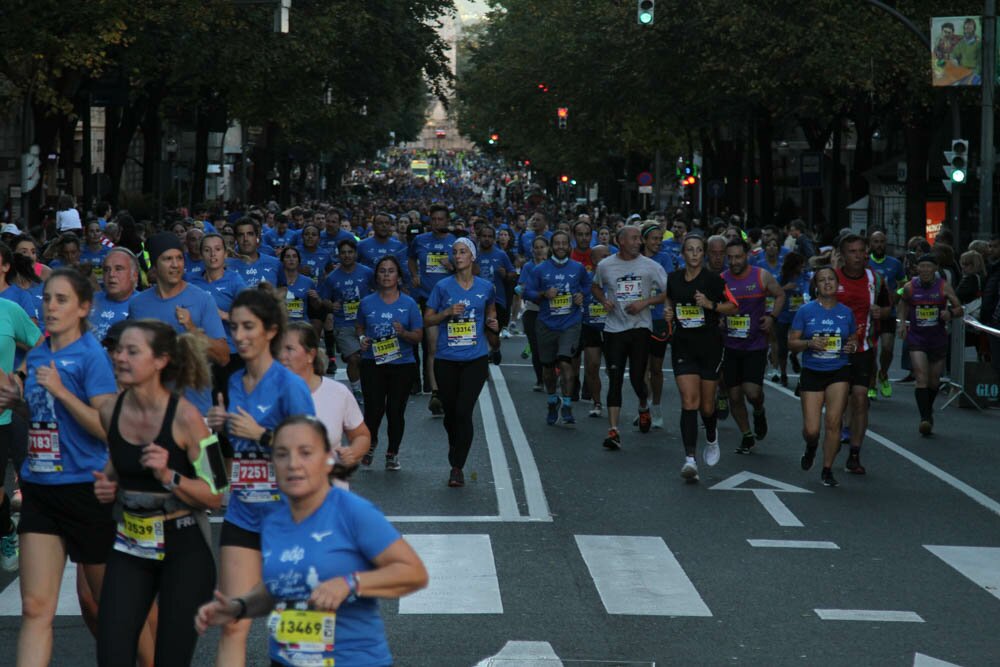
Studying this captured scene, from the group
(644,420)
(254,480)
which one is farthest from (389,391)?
(254,480)

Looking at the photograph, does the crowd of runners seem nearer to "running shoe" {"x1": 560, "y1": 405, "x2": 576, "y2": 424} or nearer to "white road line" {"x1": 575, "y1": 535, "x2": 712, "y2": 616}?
"running shoe" {"x1": 560, "y1": 405, "x2": 576, "y2": 424}

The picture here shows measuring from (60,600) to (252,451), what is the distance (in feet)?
10.8

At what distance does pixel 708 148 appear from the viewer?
6209 cm

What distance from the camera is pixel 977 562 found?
1103 cm

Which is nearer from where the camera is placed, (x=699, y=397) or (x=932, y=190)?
(x=699, y=397)

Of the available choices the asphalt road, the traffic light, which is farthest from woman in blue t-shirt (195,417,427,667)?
the traffic light

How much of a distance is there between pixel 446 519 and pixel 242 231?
487cm

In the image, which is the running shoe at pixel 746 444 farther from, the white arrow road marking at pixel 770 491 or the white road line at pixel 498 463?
the white road line at pixel 498 463

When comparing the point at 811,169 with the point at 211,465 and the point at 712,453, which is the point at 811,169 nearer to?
the point at 712,453

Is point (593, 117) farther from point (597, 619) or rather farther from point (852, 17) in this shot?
point (597, 619)

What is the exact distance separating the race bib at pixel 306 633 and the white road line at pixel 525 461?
707 centimetres

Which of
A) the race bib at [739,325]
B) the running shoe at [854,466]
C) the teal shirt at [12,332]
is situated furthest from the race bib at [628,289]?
the teal shirt at [12,332]

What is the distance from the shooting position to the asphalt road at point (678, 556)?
8633mm

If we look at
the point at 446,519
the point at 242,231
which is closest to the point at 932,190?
the point at 242,231
